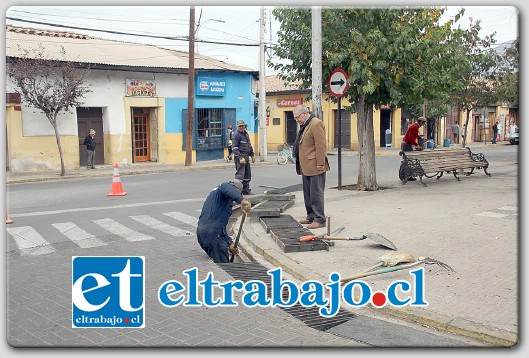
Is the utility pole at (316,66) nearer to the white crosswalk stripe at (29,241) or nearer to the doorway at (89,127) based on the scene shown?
the white crosswalk stripe at (29,241)

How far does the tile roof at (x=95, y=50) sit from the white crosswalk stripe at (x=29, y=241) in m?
11.0

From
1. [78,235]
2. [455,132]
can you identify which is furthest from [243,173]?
[455,132]

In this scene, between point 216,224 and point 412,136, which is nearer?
point 216,224

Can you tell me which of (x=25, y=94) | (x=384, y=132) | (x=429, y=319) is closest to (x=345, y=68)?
(x=429, y=319)

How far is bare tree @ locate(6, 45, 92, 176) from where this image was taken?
56.5ft

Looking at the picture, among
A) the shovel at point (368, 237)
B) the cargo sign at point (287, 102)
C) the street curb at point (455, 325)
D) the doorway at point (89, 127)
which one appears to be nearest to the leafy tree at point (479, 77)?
the cargo sign at point (287, 102)

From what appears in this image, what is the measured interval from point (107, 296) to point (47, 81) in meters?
15.8

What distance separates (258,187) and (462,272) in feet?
28.3

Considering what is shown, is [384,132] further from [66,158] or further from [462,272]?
[462,272]

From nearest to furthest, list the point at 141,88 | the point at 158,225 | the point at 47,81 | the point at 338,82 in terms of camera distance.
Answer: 1. the point at 158,225
2. the point at 338,82
3. the point at 47,81
4. the point at 141,88

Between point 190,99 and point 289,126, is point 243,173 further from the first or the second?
point 289,126

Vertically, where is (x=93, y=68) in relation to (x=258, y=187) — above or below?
above

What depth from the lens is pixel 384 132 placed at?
112 ft

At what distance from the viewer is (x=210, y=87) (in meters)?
24.8
